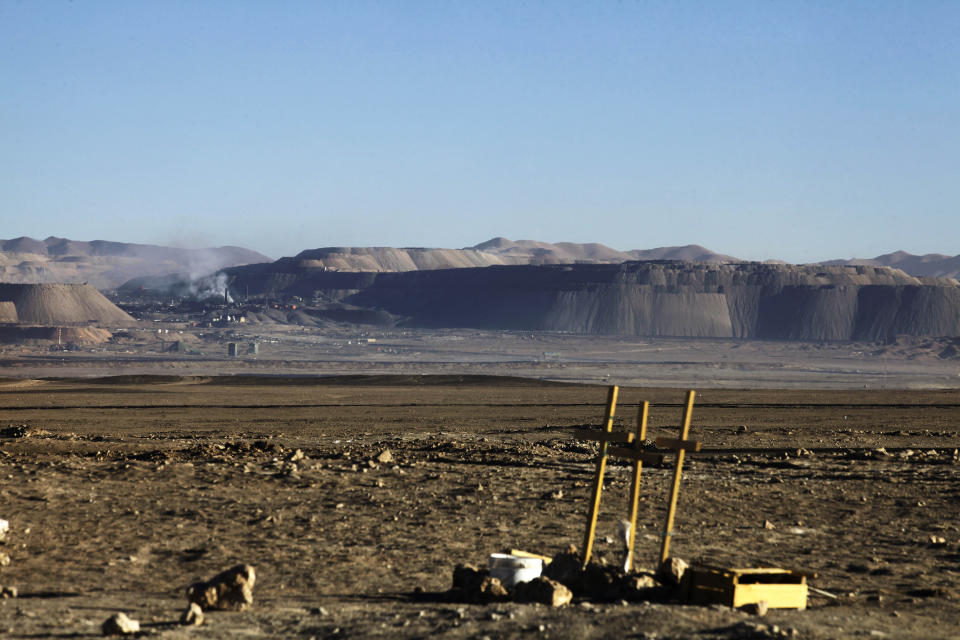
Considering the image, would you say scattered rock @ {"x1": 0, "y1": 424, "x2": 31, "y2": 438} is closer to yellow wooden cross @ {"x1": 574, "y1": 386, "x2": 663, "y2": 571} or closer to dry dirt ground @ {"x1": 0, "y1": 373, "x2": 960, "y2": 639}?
dry dirt ground @ {"x1": 0, "y1": 373, "x2": 960, "y2": 639}

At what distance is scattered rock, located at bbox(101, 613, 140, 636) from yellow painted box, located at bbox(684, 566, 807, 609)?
400cm

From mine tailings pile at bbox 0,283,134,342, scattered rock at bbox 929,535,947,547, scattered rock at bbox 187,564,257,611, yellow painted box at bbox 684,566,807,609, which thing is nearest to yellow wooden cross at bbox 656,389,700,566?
yellow painted box at bbox 684,566,807,609

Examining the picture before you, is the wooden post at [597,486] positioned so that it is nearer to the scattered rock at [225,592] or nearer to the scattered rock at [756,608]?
the scattered rock at [756,608]

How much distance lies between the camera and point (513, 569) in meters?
9.80

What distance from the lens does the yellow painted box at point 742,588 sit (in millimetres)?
9023

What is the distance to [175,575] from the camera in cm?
1092

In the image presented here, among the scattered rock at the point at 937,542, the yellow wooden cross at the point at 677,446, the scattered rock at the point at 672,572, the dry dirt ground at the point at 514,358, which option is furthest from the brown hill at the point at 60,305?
the scattered rock at the point at 672,572

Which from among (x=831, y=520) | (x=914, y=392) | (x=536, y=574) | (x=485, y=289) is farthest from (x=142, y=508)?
(x=485, y=289)

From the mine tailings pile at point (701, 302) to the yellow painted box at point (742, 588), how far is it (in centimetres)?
13740

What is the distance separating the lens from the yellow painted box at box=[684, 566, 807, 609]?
902 centimetres

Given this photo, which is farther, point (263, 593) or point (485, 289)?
point (485, 289)

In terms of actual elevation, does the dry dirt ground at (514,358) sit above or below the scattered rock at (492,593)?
below

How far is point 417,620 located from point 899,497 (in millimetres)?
9312

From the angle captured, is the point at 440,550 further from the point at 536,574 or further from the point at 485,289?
the point at 485,289
